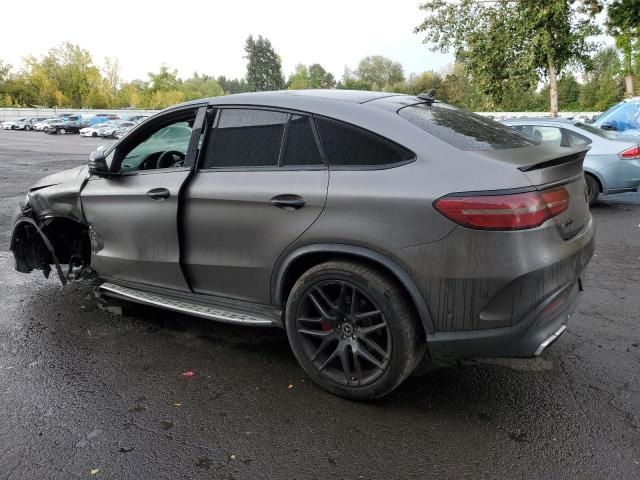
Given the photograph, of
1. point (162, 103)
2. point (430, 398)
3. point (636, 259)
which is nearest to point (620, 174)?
point (636, 259)

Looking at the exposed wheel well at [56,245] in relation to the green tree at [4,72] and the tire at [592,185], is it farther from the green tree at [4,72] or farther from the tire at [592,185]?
the green tree at [4,72]

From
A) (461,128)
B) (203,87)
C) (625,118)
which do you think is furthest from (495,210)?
(203,87)

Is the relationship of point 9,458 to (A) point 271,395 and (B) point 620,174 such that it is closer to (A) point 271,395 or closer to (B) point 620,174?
(A) point 271,395

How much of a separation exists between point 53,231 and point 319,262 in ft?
9.35

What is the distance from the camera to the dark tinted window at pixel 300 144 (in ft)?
9.98

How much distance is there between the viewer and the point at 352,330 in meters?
2.93

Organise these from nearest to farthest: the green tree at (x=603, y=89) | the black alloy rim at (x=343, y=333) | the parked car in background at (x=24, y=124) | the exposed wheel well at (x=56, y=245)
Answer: the black alloy rim at (x=343, y=333) → the exposed wheel well at (x=56, y=245) → the green tree at (x=603, y=89) → the parked car in background at (x=24, y=124)

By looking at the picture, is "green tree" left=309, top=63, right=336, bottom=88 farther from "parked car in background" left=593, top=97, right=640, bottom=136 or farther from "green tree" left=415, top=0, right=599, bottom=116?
"parked car in background" left=593, top=97, right=640, bottom=136

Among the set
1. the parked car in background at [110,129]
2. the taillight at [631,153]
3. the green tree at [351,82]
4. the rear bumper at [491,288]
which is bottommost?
the rear bumper at [491,288]

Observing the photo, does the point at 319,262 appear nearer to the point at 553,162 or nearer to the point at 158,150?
the point at 553,162

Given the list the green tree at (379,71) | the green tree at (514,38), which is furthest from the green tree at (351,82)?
the green tree at (514,38)

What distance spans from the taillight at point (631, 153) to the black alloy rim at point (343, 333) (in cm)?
730

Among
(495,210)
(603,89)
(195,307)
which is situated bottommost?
(195,307)

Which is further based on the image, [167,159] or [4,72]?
[4,72]
